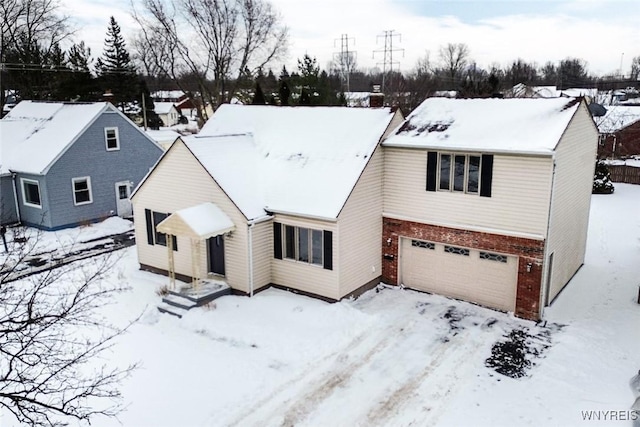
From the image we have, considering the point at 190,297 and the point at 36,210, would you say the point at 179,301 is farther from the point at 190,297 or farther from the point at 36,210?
the point at 36,210

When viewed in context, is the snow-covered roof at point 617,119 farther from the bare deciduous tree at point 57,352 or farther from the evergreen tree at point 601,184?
the bare deciduous tree at point 57,352

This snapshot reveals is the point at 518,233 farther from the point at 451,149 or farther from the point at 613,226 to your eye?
the point at 613,226

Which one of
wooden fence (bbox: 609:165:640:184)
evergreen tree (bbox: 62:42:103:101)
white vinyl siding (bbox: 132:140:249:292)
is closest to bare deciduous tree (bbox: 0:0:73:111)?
evergreen tree (bbox: 62:42:103:101)

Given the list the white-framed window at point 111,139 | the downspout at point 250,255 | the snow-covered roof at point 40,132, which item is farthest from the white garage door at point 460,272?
the snow-covered roof at point 40,132

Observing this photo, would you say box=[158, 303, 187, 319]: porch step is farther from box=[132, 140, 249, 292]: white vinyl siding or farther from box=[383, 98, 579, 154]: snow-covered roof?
box=[383, 98, 579, 154]: snow-covered roof

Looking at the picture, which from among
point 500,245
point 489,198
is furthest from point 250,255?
point 500,245

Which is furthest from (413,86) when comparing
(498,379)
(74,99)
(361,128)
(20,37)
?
(498,379)
